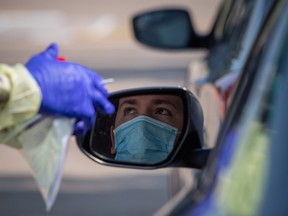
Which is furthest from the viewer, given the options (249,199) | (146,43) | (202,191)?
(146,43)

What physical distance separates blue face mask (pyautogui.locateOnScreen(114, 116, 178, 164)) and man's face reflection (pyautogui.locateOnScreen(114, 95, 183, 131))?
17mm

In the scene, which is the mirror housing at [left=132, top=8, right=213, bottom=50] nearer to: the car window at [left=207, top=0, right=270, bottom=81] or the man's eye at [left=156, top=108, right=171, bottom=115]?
the car window at [left=207, top=0, right=270, bottom=81]

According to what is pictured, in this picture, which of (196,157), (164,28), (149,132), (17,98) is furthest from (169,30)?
Result: (17,98)

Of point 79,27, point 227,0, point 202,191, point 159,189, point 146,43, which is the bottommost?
point 79,27

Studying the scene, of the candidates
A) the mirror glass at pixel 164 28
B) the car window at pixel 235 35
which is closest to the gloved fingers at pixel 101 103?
the car window at pixel 235 35

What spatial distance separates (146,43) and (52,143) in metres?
2.81

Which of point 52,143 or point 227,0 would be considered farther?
point 227,0

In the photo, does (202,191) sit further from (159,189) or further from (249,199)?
(159,189)

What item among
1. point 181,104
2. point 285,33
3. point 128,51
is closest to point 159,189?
point 181,104

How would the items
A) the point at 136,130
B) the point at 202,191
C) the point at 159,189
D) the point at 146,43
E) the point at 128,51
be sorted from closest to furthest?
the point at 202,191 < the point at 136,130 < the point at 146,43 < the point at 159,189 < the point at 128,51

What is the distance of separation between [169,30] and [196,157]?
2.23m

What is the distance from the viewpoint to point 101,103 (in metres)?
2.80

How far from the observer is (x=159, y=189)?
7867 millimetres

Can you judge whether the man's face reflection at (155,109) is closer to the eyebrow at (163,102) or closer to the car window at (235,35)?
the eyebrow at (163,102)
